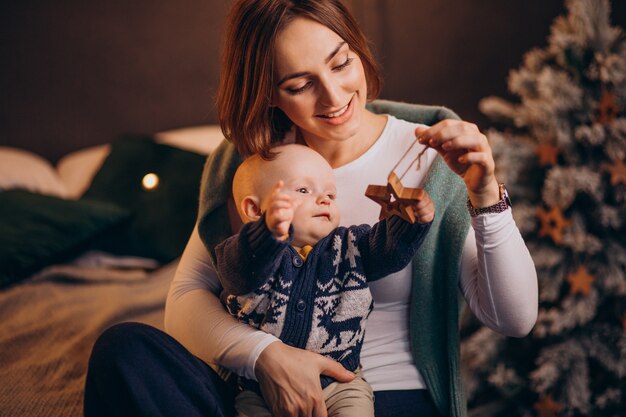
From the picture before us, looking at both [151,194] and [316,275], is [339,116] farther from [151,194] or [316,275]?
[151,194]

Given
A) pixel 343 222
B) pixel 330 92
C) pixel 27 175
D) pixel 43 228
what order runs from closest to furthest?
pixel 330 92 < pixel 343 222 < pixel 43 228 < pixel 27 175

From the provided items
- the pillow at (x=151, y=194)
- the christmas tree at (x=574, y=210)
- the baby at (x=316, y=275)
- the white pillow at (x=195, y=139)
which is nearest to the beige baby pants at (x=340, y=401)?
the baby at (x=316, y=275)

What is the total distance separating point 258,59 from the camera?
4.10ft

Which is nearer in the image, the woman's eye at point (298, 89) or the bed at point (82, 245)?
the woman's eye at point (298, 89)

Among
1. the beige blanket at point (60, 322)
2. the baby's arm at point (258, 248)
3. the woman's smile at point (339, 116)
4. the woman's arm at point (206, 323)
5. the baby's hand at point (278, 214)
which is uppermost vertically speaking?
the woman's smile at point (339, 116)

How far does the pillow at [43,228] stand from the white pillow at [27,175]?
17 cm

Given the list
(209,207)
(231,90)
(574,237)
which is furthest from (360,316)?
(574,237)

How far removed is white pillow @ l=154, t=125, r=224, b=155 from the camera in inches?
108

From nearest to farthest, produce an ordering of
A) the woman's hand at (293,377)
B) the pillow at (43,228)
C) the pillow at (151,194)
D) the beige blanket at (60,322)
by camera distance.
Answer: the woman's hand at (293,377) < the beige blanket at (60,322) < the pillow at (43,228) < the pillow at (151,194)

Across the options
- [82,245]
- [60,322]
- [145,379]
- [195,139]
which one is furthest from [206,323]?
[195,139]

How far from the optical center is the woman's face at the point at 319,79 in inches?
48.1

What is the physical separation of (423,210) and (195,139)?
193 cm

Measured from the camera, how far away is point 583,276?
1853 millimetres

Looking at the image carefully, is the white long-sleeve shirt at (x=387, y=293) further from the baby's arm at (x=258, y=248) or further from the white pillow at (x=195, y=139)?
the white pillow at (x=195, y=139)
